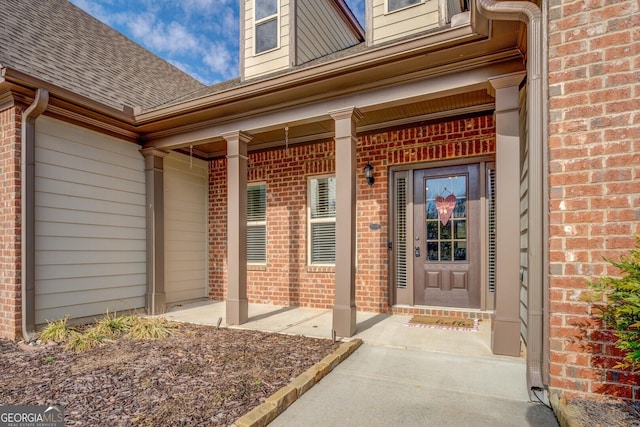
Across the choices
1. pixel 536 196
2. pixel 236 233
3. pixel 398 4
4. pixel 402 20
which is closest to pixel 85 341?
pixel 236 233

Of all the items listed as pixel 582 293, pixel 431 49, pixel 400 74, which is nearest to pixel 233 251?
pixel 400 74

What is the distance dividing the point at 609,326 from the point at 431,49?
2.59 m

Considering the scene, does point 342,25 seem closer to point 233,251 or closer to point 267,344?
point 233,251

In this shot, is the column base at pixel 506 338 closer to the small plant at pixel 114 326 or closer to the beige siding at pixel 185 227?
the small plant at pixel 114 326

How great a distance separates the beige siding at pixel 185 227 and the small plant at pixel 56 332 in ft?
6.20

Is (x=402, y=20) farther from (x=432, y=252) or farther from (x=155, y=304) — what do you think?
(x=155, y=304)

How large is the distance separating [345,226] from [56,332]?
346 cm

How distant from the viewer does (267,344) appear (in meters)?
3.71

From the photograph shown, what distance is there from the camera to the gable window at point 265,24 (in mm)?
5973

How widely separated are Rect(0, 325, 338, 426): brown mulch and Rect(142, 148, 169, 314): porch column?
1.57m

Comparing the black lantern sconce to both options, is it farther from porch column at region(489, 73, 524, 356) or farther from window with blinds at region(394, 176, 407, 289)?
porch column at region(489, 73, 524, 356)

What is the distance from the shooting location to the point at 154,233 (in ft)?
18.0

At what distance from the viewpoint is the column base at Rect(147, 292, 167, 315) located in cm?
539

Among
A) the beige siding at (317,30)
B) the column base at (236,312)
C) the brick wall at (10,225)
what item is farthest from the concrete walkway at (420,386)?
the beige siding at (317,30)
